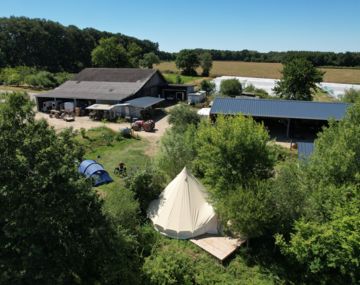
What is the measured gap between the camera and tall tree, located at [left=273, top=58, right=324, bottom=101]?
40.2 meters

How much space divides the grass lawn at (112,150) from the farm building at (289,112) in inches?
322

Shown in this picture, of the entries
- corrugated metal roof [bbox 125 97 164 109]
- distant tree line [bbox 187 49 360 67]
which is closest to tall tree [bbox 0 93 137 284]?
corrugated metal roof [bbox 125 97 164 109]

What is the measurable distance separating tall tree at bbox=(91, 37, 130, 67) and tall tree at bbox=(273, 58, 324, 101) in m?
41.9

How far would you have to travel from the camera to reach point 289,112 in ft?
100

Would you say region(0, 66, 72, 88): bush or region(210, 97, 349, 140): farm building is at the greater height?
region(0, 66, 72, 88): bush

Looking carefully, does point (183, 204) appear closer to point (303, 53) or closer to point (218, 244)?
point (218, 244)

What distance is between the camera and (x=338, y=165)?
13.7 meters

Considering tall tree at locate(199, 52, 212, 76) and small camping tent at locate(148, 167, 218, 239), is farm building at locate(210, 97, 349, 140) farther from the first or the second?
tall tree at locate(199, 52, 212, 76)

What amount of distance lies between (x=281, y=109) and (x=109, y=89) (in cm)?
2428

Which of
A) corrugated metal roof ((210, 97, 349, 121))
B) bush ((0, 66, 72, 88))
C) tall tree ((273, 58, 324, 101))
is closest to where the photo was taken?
corrugated metal roof ((210, 97, 349, 121))

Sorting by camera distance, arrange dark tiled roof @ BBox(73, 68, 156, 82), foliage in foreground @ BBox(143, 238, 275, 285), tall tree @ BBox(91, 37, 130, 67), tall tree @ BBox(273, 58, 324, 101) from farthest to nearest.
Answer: tall tree @ BBox(91, 37, 130, 67) < dark tiled roof @ BBox(73, 68, 156, 82) < tall tree @ BBox(273, 58, 324, 101) < foliage in foreground @ BBox(143, 238, 275, 285)

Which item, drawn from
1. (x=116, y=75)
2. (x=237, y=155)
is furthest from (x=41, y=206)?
(x=116, y=75)

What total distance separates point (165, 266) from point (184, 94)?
41683mm

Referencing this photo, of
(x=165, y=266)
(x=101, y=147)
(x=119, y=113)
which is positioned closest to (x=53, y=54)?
(x=119, y=113)
